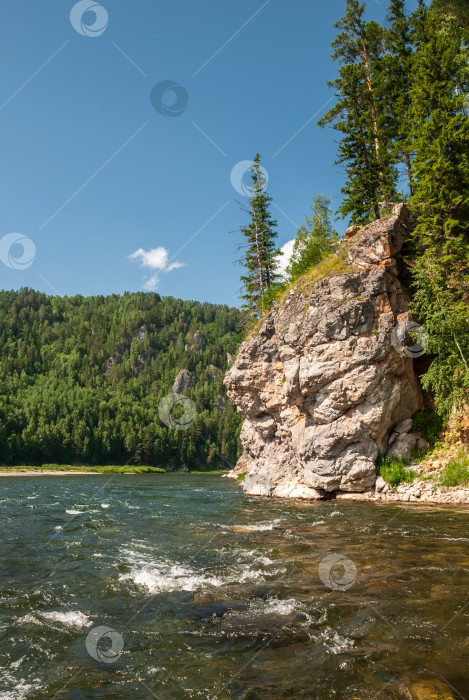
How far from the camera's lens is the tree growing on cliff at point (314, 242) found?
1385 inches

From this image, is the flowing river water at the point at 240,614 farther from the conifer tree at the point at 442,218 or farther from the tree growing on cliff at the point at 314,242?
the tree growing on cliff at the point at 314,242

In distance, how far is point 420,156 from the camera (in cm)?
2511

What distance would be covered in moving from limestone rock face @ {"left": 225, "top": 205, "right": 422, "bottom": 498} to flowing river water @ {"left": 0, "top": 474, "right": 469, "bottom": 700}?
988cm

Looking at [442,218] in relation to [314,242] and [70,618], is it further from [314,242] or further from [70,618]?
[70,618]

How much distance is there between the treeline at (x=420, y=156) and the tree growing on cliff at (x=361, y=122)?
0.25ft

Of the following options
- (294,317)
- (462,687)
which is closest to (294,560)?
(462,687)

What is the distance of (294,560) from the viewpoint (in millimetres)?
11547

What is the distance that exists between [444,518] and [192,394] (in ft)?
556
